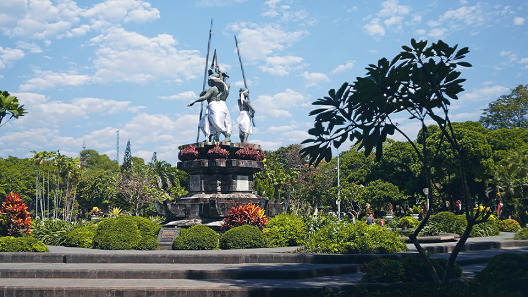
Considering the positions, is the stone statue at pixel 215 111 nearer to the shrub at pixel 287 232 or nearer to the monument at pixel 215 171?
the monument at pixel 215 171

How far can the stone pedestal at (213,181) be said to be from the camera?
1692 cm

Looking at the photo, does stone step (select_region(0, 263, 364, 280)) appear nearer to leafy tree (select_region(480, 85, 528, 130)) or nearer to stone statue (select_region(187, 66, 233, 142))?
stone statue (select_region(187, 66, 233, 142))

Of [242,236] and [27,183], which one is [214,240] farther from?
[27,183]

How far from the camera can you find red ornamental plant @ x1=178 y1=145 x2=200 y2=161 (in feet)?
58.1

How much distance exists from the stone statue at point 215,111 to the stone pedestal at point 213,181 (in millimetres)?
1224

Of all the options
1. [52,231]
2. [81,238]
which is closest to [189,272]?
[81,238]

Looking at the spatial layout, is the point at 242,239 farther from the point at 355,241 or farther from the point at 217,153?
the point at 217,153

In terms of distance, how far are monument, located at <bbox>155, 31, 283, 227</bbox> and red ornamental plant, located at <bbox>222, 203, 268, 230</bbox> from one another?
739 mm

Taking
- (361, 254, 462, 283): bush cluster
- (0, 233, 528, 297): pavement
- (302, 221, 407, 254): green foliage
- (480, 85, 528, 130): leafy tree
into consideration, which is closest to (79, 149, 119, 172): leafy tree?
(480, 85, 528, 130): leafy tree

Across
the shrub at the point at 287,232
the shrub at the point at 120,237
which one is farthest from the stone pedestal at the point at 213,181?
the shrub at the point at 120,237

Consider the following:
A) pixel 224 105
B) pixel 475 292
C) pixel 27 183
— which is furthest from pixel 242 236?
pixel 27 183

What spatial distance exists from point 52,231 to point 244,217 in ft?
27.4

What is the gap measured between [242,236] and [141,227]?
15.5ft

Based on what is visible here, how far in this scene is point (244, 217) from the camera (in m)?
15.5
